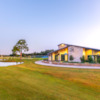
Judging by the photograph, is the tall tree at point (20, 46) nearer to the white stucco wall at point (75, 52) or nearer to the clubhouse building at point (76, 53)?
the clubhouse building at point (76, 53)

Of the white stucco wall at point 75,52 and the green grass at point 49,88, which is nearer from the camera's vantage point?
the green grass at point 49,88

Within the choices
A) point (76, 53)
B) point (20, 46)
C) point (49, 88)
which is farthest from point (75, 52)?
point (20, 46)

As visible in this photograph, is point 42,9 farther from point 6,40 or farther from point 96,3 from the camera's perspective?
point 6,40

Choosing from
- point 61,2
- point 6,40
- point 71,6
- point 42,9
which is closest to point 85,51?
point 71,6

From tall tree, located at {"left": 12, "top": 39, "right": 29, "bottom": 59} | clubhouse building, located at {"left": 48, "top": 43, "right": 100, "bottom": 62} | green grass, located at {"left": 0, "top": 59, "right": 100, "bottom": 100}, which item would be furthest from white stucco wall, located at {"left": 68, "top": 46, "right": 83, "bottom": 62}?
tall tree, located at {"left": 12, "top": 39, "right": 29, "bottom": 59}

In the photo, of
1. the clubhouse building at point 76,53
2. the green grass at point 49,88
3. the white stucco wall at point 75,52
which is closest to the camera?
the green grass at point 49,88

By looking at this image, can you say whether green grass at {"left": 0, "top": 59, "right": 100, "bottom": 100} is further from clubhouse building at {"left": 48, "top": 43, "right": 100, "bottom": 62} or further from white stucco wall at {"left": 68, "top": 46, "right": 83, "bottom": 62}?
clubhouse building at {"left": 48, "top": 43, "right": 100, "bottom": 62}

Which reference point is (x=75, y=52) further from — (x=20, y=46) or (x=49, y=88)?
(x=20, y=46)

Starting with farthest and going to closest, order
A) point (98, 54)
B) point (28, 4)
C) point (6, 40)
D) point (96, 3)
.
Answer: point (6, 40), point (28, 4), point (98, 54), point (96, 3)

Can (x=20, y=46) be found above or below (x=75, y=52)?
above

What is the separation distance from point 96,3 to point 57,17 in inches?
392

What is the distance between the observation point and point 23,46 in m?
32.4

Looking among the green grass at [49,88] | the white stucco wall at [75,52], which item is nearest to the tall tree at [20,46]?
the white stucco wall at [75,52]

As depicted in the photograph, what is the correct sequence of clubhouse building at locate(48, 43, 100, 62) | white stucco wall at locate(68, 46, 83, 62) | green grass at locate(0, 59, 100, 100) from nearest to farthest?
green grass at locate(0, 59, 100, 100)
clubhouse building at locate(48, 43, 100, 62)
white stucco wall at locate(68, 46, 83, 62)
